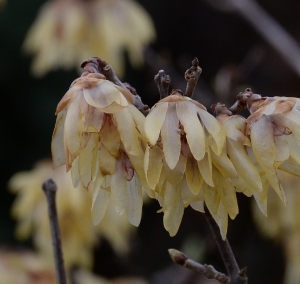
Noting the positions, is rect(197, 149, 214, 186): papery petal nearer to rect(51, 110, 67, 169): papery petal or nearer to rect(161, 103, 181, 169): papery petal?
rect(161, 103, 181, 169): papery petal

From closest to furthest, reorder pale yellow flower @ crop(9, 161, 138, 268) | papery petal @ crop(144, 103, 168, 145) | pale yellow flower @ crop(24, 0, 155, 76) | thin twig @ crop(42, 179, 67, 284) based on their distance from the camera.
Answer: papery petal @ crop(144, 103, 168, 145)
thin twig @ crop(42, 179, 67, 284)
pale yellow flower @ crop(9, 161, 138, 268)
pale yellow flower @ crop(24, 0, 155, 76)

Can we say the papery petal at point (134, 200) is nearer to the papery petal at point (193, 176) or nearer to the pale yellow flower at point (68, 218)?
the papery petal at point (193, 176)

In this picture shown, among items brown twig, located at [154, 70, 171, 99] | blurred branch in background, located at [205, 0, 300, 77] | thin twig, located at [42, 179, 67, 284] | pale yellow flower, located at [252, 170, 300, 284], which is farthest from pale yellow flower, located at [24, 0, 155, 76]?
brown twig, located at [154, 70, 171, 99]

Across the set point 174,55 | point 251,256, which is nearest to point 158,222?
point 251,256

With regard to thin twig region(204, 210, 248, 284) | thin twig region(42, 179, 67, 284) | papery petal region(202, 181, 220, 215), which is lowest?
thin twig region(42, 179, 67, 284)

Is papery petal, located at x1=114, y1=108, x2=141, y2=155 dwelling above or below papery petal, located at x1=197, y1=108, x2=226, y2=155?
below

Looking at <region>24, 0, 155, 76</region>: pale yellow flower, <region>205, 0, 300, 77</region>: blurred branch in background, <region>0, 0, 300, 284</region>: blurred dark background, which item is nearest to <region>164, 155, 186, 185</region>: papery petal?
<region>205, 0, 300, 77</region>: blurred branch in background

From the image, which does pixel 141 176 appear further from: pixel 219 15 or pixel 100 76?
pixel 219 15

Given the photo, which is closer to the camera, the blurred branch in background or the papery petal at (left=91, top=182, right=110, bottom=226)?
Result: the papery petal at (left=91, top=182, right=110, bottom=226)

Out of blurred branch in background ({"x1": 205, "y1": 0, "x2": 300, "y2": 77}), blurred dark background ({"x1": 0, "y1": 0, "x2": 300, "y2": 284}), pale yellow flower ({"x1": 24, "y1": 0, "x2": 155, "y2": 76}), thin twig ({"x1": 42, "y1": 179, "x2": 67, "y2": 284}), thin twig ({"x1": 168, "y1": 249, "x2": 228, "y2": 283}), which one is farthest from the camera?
blurred dark background ({"x1": 0, "y1": 0, "x2": 300, "y2": 284})
